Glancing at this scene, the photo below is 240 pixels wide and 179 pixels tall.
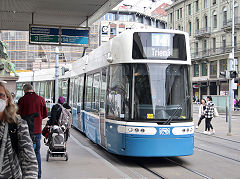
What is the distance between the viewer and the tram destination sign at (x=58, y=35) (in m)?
12.8

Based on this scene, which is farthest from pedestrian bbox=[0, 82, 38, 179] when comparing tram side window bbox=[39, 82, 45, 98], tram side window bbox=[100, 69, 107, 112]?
tram side window bbox=[39, 82, 45, 98]

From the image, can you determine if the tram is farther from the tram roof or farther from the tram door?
the tram roof

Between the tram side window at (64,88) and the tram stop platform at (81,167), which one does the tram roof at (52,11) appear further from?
the tram side window at (64,88)

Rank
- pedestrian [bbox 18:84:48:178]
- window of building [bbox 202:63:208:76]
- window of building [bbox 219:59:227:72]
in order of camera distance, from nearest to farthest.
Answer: pedestrian [bbox 18:84:48:178]
window of building [bbox 219:59:227:72]
window of building [bbox 202:63:208:76]

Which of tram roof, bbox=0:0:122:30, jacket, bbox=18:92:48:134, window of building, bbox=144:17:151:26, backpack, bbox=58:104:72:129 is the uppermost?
window of building, bbox=144:17:151:26

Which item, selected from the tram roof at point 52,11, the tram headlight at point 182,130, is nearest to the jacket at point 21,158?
the tram headlight at point 182,130

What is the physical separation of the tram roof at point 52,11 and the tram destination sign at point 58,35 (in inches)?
18.2

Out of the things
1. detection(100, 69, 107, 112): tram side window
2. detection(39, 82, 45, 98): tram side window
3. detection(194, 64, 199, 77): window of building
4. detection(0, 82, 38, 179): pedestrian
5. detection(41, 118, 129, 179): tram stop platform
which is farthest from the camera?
detection(194, 64, 199, 77): window of building

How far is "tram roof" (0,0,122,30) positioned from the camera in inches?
440

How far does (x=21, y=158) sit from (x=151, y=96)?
6215 mm

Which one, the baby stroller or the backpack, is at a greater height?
the backpack

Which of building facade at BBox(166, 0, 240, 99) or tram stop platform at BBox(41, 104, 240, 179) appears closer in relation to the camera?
tram stop platform at BBox(41, 104, 240, 179)

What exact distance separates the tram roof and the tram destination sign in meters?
0.46

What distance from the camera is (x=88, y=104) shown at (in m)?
13.2
